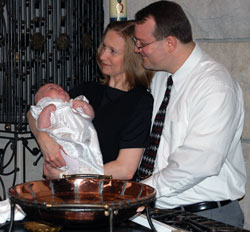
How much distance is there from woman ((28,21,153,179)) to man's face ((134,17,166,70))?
0.31ft

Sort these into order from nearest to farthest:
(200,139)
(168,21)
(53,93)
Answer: (200,139), (168,21), (53,93)

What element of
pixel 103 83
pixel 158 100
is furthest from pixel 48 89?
pixel 158 100

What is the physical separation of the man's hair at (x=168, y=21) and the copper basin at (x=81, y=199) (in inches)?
49.7

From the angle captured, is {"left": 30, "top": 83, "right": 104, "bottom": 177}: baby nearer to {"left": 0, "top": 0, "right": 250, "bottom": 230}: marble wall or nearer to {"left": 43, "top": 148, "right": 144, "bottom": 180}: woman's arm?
{"left": 43, "top": 148, "right": 144, "bottom": 180}: woman's arm

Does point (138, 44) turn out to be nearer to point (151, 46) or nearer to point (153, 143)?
point (151, 46)

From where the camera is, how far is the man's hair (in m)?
2.79

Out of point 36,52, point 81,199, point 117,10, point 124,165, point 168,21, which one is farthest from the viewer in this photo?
point 36,52

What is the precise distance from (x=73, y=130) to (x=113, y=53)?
0.47 meters

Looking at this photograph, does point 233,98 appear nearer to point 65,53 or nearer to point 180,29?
point 180,29

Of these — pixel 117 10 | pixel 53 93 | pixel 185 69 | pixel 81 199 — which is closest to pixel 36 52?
pixel 117 10

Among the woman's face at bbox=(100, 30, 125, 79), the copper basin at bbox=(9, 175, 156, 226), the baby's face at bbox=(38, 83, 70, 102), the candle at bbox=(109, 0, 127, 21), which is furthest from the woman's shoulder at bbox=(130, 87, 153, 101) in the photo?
the copper basin at bbox=(9, 175, 156, 226)

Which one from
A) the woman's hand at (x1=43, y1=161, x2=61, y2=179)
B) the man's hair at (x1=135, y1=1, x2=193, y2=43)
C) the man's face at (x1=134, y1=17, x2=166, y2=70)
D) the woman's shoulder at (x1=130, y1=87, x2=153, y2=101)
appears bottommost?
the woman's hand at (x1=43, y1=161, x2=61, y2=179)

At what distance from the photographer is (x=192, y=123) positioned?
253 centimetres

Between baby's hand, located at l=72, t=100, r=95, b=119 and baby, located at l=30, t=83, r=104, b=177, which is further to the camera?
baby's hand, located at l=72, t=100, r=95, b=119
